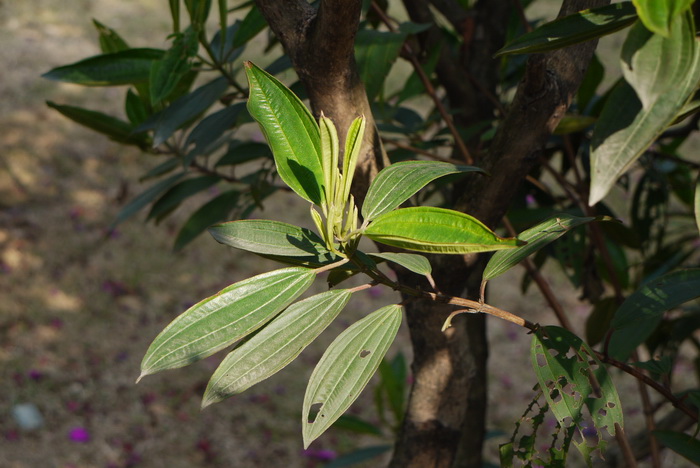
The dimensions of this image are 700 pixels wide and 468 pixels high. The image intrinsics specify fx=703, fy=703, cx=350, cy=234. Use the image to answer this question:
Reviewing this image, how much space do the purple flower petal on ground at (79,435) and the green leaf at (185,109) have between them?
1283 millimetres

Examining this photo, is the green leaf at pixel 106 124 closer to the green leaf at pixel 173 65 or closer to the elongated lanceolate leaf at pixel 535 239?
the green leaf at pixel 173 65

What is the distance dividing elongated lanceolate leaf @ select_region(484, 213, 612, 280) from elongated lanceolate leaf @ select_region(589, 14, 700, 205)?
0.36 ft

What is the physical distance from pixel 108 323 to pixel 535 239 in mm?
1812

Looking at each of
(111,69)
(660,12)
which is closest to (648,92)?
(660,12)

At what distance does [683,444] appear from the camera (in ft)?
1.86

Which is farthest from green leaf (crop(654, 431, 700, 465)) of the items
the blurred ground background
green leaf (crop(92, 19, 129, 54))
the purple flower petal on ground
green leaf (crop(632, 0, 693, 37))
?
the purple flower petal on ground

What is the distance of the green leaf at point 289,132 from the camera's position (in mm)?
430

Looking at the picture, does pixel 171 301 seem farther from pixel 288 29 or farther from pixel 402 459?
pixel 288 29

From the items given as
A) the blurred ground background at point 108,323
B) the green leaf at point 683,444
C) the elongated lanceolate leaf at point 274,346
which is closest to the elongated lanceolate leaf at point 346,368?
the elongated lanceolate leaf at point 274,346

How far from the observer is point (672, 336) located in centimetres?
95

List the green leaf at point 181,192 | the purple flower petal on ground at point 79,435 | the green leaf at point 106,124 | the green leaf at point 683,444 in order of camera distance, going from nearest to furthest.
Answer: the green leaf at point 683,444
the green leaf at point 106,124
the green leaf at point 181,192
the purple flower petal on ground at point 79,435

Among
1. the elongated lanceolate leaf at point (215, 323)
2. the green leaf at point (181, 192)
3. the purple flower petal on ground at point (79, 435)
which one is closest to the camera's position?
the elongated lanceolate leaf at point (215, 323)

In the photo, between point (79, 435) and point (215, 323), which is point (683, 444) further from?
point (79, 435)

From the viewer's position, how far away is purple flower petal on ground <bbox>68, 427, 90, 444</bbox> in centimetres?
172
